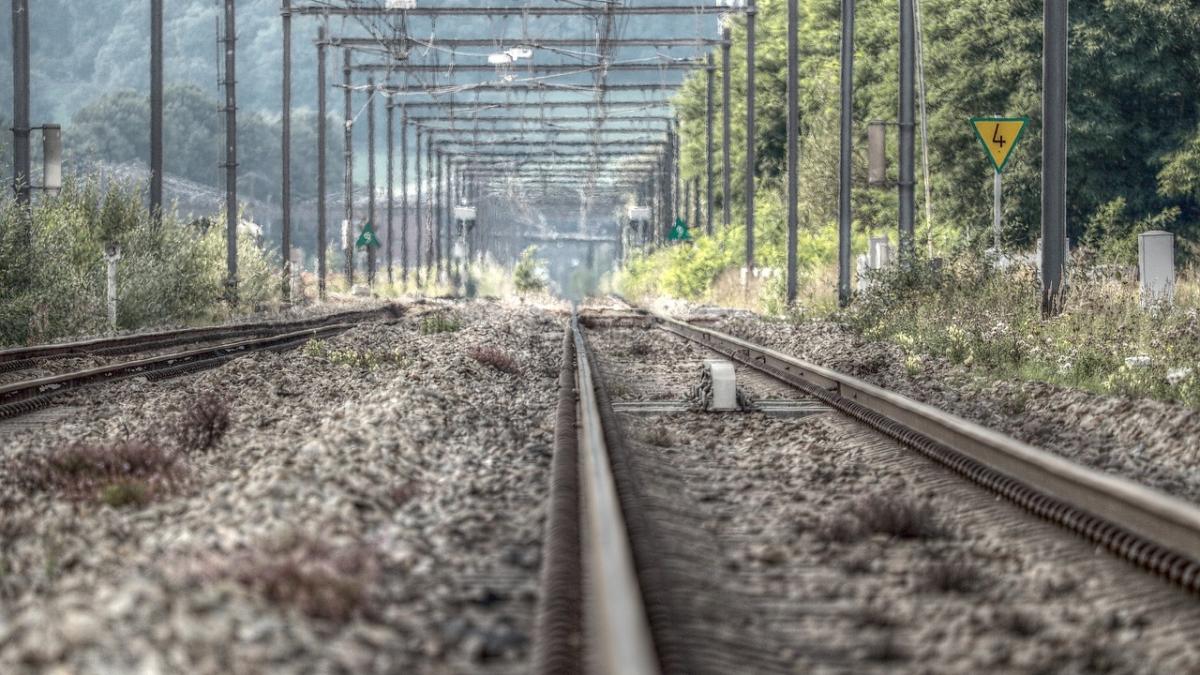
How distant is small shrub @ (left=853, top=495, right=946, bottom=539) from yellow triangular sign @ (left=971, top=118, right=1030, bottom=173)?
13.5 metres

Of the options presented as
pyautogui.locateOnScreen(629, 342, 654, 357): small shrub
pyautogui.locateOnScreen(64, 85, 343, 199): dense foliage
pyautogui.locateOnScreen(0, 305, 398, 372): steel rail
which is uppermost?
pyautogui.locateOnScreen(64, 85, 343, 199): dense foliage

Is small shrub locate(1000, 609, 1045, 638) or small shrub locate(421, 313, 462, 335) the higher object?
small shrub locate(421, 313, 462, 335)

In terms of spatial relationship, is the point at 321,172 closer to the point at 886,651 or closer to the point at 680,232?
the point at 680,232

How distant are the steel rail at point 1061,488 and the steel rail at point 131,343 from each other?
10.1 meters

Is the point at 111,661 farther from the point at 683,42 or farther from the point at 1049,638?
the point at 683,42

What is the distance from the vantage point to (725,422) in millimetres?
12117

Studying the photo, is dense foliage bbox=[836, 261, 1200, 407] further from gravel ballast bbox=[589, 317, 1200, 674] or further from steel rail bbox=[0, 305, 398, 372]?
steel rail bbox=[0, 305, 398, 372]

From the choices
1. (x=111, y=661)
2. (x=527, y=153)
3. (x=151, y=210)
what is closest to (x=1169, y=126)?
(x=151, y=210)

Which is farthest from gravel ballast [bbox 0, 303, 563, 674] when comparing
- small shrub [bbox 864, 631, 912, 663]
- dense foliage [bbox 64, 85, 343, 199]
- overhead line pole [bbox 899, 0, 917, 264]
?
dense foliage [bbox 64, 85, 343, 199]

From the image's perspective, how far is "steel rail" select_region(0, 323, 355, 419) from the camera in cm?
1372

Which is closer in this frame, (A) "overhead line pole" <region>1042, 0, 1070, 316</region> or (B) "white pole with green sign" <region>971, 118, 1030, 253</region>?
(A) "overhead line pole" <region>1042, 0, 1070, 316</region>

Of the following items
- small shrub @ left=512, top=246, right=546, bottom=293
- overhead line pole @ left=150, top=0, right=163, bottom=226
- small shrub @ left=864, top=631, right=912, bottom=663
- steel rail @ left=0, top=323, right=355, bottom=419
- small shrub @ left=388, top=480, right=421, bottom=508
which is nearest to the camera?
small shrub @ left=864, top=631, right=912, bottom=663

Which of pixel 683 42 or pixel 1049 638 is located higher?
pixel 683 42

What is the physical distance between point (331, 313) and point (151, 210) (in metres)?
7.49
